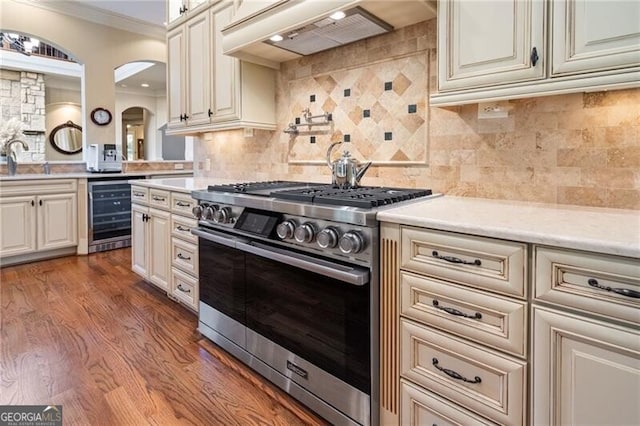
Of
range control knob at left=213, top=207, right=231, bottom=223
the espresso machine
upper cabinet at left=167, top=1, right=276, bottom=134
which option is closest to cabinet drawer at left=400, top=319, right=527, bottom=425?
range control knob at left=213, top=207, right=231, bottom=223

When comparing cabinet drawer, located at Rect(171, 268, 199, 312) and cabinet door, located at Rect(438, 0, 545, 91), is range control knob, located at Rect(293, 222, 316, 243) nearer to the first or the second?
cabinet door, located at Rect(438, 0, 545, 91)

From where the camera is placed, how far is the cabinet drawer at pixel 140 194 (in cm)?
321

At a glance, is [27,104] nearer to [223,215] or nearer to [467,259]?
[223,215]

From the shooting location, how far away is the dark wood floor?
1746 millimetres

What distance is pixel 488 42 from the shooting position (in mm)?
1506

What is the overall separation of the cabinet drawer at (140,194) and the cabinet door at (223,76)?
864 millimetres

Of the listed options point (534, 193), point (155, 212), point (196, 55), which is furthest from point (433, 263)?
point (196, 55)

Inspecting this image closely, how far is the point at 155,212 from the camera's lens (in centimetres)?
307

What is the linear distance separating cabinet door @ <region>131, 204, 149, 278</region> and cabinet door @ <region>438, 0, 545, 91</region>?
2.62m

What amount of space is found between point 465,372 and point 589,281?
0.49m

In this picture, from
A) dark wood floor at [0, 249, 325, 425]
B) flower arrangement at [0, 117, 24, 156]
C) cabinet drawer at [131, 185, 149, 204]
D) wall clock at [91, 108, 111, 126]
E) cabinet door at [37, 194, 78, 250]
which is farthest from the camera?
wall clock at [91, 108, 111, 126]

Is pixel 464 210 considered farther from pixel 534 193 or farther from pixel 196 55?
pixel 196 55

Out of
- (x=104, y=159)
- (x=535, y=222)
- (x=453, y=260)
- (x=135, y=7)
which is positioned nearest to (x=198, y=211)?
(x=453, y=260)

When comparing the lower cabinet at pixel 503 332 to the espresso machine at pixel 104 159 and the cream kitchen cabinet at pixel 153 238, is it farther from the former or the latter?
the espresso machine at pixel 104 159
